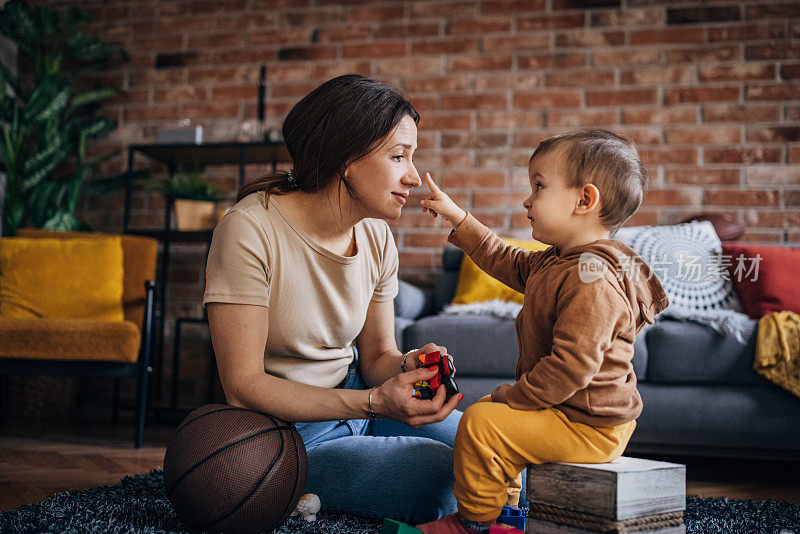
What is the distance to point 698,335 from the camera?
2039 millimetres

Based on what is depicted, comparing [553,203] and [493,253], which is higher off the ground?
[553,203]

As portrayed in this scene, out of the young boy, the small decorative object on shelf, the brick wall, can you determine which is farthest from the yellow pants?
the small decorative object on shelf

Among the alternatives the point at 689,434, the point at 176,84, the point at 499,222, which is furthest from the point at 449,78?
the point at 689,434

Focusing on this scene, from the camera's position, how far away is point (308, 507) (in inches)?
51.7

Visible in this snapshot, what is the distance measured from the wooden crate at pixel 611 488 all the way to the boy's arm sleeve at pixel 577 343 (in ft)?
0.38

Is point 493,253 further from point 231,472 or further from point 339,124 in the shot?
point 231,472

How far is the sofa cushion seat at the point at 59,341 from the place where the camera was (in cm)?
219

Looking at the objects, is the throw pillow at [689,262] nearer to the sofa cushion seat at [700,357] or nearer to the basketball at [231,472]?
the sofa cushion seat at [700,357]

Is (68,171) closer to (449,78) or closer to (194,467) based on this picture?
(449,78)

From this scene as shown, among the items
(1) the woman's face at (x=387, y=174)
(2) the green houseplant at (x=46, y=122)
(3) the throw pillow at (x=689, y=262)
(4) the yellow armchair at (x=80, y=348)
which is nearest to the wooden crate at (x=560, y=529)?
(1) the woman's face at (x=387, y=174)

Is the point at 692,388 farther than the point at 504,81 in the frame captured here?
No

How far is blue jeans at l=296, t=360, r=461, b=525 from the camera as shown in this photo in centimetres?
127

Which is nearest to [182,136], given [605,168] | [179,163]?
[179,163]

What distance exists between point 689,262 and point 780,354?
0.61m
